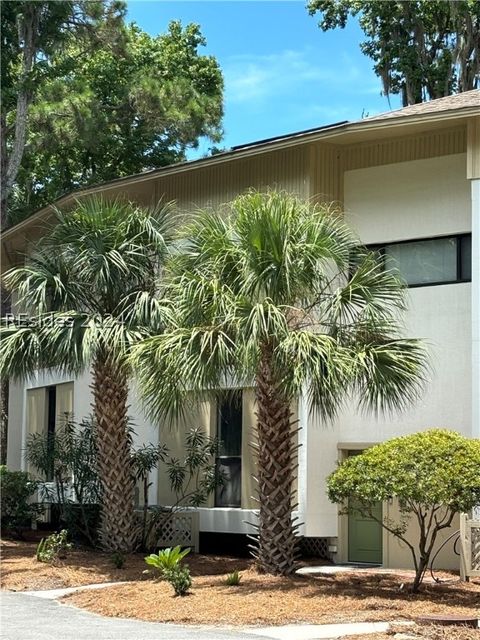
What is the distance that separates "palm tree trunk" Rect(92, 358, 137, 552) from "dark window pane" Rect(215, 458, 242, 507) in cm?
266

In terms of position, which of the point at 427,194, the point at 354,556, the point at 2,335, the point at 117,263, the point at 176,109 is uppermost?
the point at 176,109

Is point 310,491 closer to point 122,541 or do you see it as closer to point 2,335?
point 122,541

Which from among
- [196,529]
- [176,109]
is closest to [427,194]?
[196,529]

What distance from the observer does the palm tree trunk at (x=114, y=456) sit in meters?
17.6

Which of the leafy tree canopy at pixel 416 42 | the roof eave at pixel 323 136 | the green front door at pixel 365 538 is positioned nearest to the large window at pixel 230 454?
the green front door at pixel 365 538

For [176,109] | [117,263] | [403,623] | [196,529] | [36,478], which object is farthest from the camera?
[176,109]

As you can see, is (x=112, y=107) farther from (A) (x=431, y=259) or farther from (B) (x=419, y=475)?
(B) (x=419, y=475)

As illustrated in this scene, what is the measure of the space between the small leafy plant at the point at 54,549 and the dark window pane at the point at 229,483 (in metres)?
3.49

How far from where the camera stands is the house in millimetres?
17156

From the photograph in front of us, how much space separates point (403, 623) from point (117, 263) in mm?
8095

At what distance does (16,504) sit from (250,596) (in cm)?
1068

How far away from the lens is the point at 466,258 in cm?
1752

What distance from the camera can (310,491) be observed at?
1808 centimetres

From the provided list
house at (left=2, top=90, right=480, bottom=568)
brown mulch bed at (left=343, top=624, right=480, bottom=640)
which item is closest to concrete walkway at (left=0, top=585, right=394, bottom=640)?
brown mulch bed at (left=343, top=624, right=480, bottom=640)
